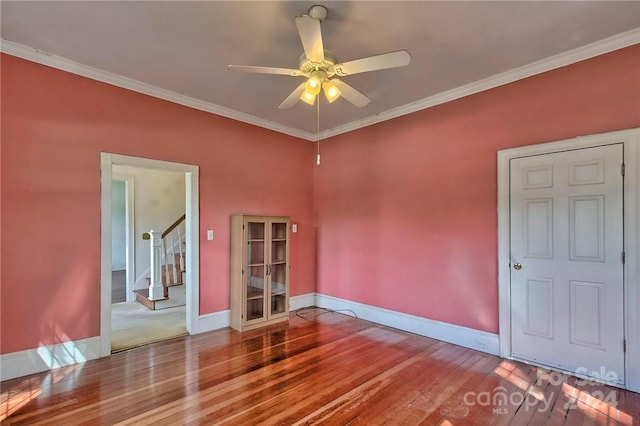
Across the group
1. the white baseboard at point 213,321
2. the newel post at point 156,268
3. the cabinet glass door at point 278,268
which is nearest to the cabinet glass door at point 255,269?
the cabinet glass door at point 278,268

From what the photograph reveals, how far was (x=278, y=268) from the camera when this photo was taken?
14.2 ft

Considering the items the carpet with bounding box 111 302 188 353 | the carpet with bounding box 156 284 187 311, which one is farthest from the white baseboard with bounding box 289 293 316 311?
the carpet with bounding box 156 284 187 311

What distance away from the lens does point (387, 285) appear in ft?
13.4

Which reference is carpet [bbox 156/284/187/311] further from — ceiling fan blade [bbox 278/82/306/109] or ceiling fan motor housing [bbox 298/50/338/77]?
ceiling fan motor housing [bbox 298/50/338/77]

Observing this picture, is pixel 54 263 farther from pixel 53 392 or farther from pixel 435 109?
pixel 435 109

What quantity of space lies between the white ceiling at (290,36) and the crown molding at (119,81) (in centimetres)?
1

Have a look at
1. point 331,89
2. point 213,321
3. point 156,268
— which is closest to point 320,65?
point 331,89

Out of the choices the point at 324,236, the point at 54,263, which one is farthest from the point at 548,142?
the point at 54,263

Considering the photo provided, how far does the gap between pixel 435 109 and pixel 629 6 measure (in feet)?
5.68

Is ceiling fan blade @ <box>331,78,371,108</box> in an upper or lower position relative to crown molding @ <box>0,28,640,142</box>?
lower

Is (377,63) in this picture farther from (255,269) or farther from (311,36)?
(255,269)

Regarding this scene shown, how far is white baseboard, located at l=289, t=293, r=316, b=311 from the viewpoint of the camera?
4.79m

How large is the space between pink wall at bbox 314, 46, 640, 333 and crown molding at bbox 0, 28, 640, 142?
0.07 metres

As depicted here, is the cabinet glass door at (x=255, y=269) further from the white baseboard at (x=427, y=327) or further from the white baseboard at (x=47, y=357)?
the white baseboard at (x=47, y=357)
